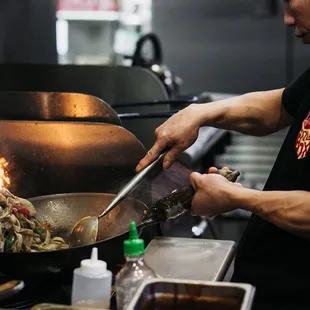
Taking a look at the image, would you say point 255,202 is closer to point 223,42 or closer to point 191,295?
point 191,295

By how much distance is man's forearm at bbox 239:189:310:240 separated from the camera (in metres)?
1.61

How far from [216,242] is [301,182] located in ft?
1.00

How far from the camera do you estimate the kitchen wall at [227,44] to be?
5059mm

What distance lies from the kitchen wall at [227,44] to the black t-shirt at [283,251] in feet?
10.6

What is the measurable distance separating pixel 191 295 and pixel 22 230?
627 mm

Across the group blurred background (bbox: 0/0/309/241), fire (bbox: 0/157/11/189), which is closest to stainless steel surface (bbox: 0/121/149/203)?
fire (bbox: 0/157/11/189)

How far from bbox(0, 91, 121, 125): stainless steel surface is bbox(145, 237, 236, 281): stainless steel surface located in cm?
51

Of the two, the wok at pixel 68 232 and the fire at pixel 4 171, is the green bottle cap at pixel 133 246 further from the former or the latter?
the fire at pixel 4 171

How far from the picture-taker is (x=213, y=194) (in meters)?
1.69

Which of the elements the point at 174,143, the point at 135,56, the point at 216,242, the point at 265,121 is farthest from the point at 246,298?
the point at 135,56

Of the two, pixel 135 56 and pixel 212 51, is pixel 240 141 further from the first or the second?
pixel 135 56

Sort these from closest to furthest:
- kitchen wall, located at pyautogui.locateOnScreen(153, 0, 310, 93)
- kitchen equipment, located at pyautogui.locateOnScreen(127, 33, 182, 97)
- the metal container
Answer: the metal container
kitchen equipment, located at pyautogui.locateOnScreen(127, 33, 182, 97)
kitchen wall, located at pyautogui.locateOnScreen(153, 0, 310, 93)

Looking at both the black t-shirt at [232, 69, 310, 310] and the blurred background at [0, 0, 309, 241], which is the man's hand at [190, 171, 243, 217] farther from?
the blurred background at [0, 0, 309, 241]

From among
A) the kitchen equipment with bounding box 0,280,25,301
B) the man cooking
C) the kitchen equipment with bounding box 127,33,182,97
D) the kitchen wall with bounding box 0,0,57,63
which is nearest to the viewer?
the kitchen equipment with bounding box 0,280,25,301
